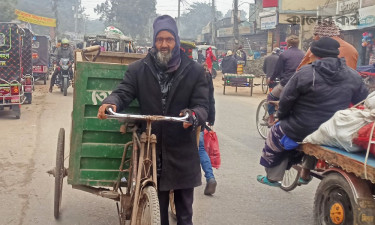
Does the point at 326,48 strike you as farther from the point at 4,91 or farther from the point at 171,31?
the point at 4,91

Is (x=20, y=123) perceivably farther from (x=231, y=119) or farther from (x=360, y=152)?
(x=360, y=152)

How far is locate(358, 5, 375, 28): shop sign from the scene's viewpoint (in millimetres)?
18688

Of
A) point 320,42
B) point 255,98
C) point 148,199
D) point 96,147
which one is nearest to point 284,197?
point 320,42

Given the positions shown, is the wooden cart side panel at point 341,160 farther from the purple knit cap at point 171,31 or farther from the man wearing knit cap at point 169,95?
the purple knit cap at point 171,31

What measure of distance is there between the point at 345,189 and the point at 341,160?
22 cm

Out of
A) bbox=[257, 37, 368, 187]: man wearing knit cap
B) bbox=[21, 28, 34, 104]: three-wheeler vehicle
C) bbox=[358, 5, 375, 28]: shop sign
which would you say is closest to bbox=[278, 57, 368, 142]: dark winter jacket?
bbox=[257, 37, 368, 187]: man wearing knit cap

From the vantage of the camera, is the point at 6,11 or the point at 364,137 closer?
the point at 364,137

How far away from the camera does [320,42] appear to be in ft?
14.7

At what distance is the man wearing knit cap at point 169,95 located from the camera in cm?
349

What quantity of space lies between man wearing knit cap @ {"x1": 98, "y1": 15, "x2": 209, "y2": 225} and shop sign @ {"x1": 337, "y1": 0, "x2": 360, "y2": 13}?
18.9 meters

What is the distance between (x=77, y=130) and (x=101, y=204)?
148 centimetres

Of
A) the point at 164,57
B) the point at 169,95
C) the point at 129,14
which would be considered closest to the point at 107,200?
the point at 169,95

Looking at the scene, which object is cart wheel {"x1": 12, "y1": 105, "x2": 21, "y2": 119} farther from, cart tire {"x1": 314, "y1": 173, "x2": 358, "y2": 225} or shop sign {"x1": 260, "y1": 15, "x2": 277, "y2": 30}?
shop sign {"x1": 260, "y1": 15, "x2": 277, "y2": 30}

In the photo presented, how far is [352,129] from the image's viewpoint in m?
3.67
